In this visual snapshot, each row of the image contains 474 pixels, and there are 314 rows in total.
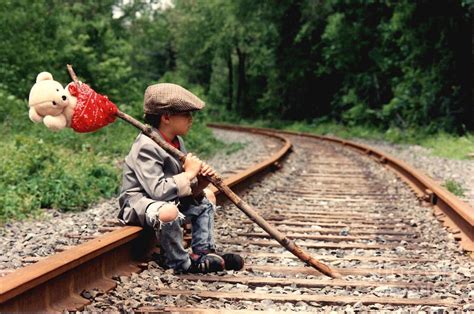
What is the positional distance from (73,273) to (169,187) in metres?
0.84

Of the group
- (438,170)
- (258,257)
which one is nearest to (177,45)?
(438,170)

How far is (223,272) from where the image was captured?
13.2 feet

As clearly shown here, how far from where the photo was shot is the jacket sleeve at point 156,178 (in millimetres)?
3801

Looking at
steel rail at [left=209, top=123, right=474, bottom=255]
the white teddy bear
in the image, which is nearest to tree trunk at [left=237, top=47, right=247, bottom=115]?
steel rail at [left=209, top=123, right=474, bottom=255]

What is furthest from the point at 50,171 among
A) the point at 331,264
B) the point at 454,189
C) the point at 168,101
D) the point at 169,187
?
the point at 454,189

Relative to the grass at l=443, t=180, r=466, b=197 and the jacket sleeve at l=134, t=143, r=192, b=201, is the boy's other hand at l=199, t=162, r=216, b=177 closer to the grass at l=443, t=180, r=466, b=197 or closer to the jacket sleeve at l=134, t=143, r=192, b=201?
the jacket sleeve at l=134, t=143, r=192, b=201

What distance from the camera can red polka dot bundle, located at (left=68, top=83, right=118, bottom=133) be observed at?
12.1 ft

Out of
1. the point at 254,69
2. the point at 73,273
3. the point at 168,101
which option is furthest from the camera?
the point at 254,69

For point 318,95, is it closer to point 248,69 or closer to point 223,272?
point 248,69

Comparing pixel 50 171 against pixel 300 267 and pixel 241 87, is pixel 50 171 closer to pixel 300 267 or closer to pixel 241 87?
pixel 300 267

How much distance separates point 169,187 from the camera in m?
3.79

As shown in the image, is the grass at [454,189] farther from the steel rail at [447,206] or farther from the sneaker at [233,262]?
the sneaker at [233,262]

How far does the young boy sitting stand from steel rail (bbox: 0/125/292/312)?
0.18 metres

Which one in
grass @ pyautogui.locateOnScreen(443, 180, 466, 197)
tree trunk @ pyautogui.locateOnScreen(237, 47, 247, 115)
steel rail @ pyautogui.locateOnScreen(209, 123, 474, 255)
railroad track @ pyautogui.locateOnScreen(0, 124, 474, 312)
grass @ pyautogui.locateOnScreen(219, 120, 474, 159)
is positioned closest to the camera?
railroad track @ pyautogui.locateOnScreen(0, 124, 474, 312)
